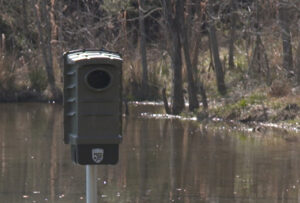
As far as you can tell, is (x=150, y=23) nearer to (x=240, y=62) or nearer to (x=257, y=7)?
(x=240, y=62)

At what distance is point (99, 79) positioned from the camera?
553 centimetres

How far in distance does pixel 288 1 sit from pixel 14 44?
1295 centimetres

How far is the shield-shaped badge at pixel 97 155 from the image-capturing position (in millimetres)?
5406

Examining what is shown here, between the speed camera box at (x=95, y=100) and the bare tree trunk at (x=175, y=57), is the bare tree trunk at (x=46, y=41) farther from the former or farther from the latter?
the speed camera box at (x=95, y=100)

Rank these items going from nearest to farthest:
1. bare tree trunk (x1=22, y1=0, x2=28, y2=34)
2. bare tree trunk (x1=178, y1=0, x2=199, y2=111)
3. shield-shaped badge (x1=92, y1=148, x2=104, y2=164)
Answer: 1. shield-shaped badge (x1=92, y1=148, x2=104, y2=164)
2. bare tree trunk (x1=178, y1=0, x2=199, y2=111)
3. bare tree trunk (x1=22, y1=0, x2=28, y2=34)

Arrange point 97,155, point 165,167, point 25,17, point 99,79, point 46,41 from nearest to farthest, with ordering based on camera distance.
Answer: point 97,155 < point 99,79 < point 165,167 < point 46,41 < point 25,17

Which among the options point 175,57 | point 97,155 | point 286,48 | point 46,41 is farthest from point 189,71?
point 97,155

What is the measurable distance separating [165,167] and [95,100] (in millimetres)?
6508

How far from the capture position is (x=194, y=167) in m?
11.8

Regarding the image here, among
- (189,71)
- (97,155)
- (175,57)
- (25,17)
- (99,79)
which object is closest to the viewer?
(97,155)

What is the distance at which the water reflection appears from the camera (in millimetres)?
9578

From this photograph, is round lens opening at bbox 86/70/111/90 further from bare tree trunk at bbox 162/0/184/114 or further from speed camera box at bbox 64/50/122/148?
bare tree trunk at bbox 162/0/184/114

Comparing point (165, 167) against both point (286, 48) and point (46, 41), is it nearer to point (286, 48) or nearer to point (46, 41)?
point (286, 48)

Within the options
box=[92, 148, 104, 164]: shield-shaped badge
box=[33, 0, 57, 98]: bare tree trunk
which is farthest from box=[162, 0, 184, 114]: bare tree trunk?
box=[92, 148, 104, 164]: shield-shaped badge
